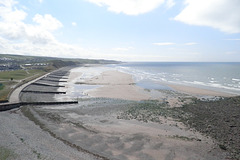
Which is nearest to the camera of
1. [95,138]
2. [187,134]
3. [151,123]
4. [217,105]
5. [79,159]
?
[79,159]

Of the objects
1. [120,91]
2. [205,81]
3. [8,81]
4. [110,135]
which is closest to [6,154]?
[110,135]

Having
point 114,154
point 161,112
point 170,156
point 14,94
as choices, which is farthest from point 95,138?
point 14,94

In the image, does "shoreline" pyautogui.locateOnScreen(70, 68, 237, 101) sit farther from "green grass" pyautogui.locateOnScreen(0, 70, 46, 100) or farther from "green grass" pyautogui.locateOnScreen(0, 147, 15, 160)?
"green grass" pyautogui.locateOnScreen(0, 147, 15, 160)

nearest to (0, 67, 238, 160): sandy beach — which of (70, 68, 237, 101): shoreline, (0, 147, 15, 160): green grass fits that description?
(0, 147, 15, 160): green grass

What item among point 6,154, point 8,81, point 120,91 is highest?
point 8,81

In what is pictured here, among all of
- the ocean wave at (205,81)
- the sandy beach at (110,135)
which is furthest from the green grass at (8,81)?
the ocean wave at (205,81)

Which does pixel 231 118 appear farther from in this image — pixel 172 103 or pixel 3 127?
pixel 3 127

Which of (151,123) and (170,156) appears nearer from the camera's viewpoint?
(170,156)

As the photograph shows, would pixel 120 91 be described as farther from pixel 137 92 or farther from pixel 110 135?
pixel 110 135
